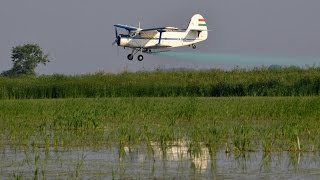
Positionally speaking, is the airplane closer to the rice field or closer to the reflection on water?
the rice field

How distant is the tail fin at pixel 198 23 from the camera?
60.0 meters

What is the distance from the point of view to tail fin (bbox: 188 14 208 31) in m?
60.0

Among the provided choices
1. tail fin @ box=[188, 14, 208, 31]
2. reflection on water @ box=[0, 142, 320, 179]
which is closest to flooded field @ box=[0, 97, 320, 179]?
reflection on water @ box=[0, 142, 320, 179]

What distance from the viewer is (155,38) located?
55.4 m

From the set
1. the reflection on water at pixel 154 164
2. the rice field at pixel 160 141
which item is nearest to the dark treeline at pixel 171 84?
the rice field at pixel 160 141

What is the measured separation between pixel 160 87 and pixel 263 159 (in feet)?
91.3

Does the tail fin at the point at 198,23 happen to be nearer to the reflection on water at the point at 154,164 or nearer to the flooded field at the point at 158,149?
the flooded field at the point at 158,149

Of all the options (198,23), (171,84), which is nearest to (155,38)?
(198,23)

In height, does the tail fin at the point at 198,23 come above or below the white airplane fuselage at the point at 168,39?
above

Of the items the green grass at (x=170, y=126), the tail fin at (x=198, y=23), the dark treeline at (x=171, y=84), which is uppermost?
the tail fin at (x=198, y=23)

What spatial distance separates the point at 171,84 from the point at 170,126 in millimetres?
24252

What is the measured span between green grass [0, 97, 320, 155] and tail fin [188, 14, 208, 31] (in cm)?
3666

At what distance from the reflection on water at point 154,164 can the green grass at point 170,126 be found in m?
0.41

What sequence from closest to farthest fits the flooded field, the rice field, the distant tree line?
the flooded field, the rice field, the distant tree line
